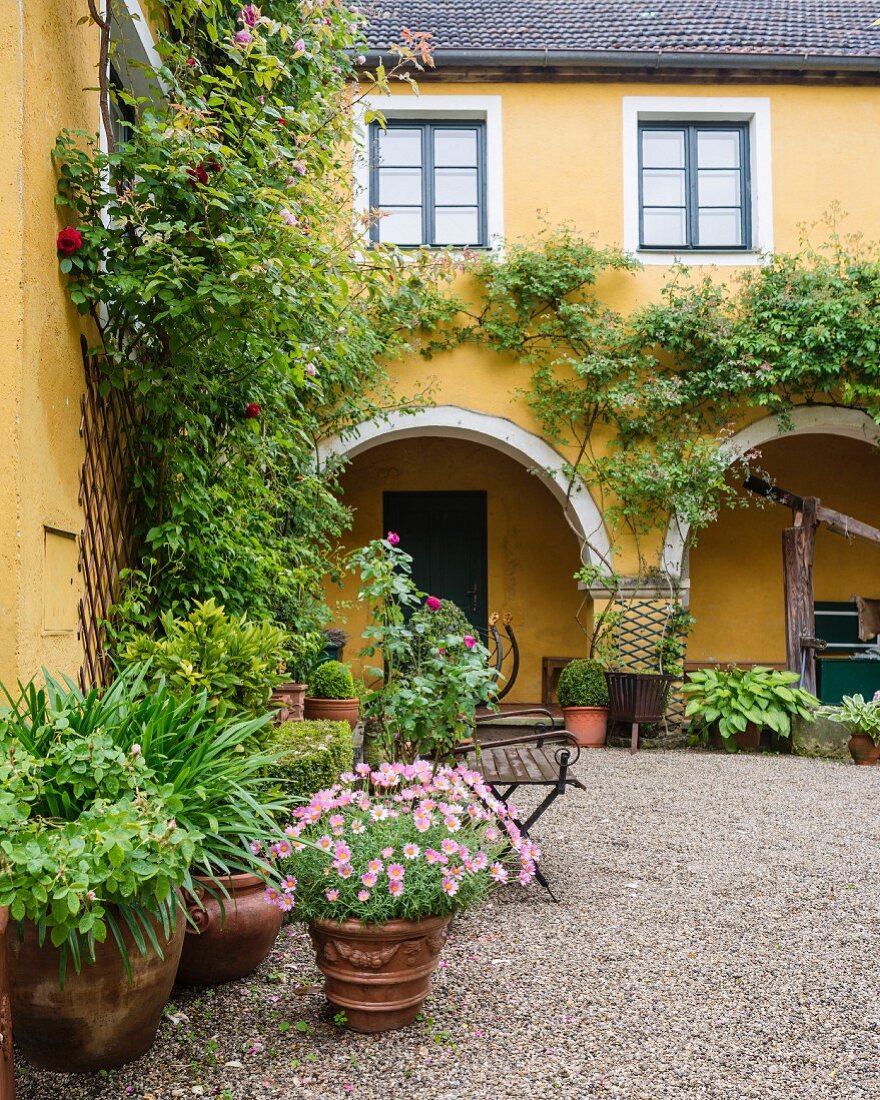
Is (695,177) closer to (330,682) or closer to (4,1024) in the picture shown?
(330,682)

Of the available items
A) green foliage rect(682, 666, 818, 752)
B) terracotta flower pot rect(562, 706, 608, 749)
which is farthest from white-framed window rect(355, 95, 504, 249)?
green foliage rect(682, 666, 818, 752)

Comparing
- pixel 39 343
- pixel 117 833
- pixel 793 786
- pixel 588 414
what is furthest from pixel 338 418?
pixel 117 833

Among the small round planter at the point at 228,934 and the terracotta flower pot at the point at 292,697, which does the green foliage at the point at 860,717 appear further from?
the small round planter at the point at 228,934

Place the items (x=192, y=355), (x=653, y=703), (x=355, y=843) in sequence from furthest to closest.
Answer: (x=653, y=703) → (x=192, y=355) → (x=355, y=843)

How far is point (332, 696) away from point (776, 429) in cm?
462

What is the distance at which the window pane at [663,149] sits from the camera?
8820 mm

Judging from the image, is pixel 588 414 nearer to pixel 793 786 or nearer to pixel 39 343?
pixel 793 786

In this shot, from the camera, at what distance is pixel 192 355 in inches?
144

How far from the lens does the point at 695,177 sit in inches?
347

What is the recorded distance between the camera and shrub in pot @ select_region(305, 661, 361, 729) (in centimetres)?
632

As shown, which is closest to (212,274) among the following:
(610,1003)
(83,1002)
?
(83,1002)

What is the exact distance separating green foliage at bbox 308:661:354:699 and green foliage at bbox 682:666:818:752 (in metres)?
2.82

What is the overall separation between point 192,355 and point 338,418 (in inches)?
171

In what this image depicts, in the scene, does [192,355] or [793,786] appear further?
[793,786]
